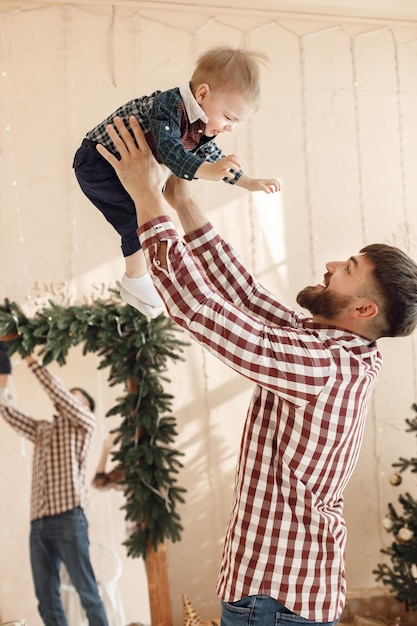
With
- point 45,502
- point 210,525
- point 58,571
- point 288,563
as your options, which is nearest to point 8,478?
point 45,502

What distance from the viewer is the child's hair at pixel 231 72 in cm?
147

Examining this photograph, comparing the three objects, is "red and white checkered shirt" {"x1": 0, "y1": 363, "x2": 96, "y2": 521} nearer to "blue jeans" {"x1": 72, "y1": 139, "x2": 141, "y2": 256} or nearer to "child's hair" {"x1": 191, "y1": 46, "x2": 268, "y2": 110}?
"blue jeans" {"x1": 72, "y1": 139, "x2": 141, "y2": 256}

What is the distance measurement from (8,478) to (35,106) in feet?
5.77

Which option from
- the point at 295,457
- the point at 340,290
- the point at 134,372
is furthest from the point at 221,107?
the point at 134,372

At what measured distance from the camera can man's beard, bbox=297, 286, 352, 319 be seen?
156cm

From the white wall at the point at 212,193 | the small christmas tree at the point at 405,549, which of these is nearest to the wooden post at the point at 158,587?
the white wall at the point at 212,193

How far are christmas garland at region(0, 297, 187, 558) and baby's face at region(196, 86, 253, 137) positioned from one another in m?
1.40

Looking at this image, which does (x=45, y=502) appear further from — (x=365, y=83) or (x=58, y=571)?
(x=365, y=83)

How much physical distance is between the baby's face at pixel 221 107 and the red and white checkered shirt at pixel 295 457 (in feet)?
1.04

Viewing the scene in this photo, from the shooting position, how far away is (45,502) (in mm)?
2961

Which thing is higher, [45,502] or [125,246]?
[125,246]

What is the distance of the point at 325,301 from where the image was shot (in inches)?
62.1

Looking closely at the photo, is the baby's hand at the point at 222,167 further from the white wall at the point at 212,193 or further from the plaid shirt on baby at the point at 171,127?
the white wall at the point at 212,193

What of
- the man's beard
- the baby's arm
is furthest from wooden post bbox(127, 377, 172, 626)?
the baby's arm
